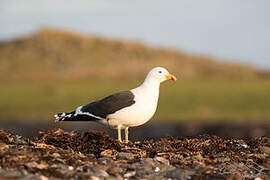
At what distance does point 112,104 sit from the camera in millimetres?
8008

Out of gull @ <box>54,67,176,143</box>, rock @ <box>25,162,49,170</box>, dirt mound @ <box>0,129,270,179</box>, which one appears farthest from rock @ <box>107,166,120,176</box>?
gull @ <box>54,67,176,143</box>

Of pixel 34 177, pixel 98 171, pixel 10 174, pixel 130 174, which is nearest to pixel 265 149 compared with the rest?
pixel 130 174

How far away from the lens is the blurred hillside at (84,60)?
50844 millimetres

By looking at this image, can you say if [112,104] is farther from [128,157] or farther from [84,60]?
[84,60]

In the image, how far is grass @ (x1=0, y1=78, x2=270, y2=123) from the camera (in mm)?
31406

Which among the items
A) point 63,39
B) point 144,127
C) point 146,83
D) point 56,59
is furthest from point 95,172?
point 63,39

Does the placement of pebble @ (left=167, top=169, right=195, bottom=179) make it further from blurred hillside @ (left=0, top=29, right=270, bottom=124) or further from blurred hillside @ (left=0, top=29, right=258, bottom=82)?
blurred hillside @ (left=0, top=29, right=258, bottom=82)

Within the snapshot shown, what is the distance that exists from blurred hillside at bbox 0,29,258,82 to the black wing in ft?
131

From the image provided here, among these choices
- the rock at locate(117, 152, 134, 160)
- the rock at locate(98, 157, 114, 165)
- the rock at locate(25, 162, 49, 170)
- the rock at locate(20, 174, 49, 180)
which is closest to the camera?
the rock at locate(20, 174, 49, 180)

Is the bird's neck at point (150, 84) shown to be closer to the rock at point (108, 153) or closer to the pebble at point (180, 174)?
the rock at point (108, 153)

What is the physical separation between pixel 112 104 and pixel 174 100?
26940 millimetres

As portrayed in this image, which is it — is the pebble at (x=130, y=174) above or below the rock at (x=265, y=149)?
below

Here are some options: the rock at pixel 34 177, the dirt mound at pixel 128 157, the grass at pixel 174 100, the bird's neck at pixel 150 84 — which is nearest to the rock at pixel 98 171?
the dirt mound at pixel 128 157

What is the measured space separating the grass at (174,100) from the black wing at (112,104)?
2212 centimetres
